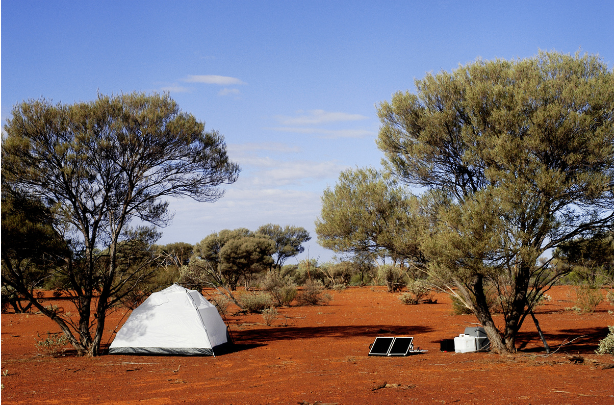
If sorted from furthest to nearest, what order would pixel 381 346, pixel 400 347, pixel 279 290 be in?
pixel 279 290, pixel 381 346, pixel 400 347

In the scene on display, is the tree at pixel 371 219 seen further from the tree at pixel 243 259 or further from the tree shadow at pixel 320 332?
the tree at pixel 243 259

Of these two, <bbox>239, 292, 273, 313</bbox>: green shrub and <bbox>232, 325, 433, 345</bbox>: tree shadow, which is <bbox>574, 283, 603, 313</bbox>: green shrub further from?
<bbox>239, 292, 273, 313</bbox>: green shrub

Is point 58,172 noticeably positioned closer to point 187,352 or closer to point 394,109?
point 187,352

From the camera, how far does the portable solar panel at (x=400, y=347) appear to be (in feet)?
42.2

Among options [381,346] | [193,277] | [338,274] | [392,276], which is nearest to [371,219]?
[381,346]

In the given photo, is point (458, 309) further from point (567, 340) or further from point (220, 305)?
point (220, 305)

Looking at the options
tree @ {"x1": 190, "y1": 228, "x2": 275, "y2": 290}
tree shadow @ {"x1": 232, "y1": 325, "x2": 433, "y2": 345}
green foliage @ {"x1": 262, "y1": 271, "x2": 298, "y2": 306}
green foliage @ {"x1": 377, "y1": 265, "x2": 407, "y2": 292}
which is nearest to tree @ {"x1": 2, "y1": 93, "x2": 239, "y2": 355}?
tree shadow @ {"x1": 232, "y1": 325, "x2": 433, "y2": 345}

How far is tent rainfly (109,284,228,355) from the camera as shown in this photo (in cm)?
1372

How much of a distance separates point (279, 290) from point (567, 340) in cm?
1743

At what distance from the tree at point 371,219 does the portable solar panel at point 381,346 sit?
213 centimetres

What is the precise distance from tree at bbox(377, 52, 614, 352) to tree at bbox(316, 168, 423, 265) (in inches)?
39.5

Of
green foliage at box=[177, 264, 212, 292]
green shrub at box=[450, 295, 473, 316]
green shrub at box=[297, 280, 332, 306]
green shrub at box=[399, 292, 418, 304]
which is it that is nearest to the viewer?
green foliage at box=[177, 264, 212, 292]

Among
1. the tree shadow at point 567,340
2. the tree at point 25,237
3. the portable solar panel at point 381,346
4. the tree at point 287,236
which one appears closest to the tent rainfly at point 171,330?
the tree at point 25,237

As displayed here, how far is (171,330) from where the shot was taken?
13914 millimetres
